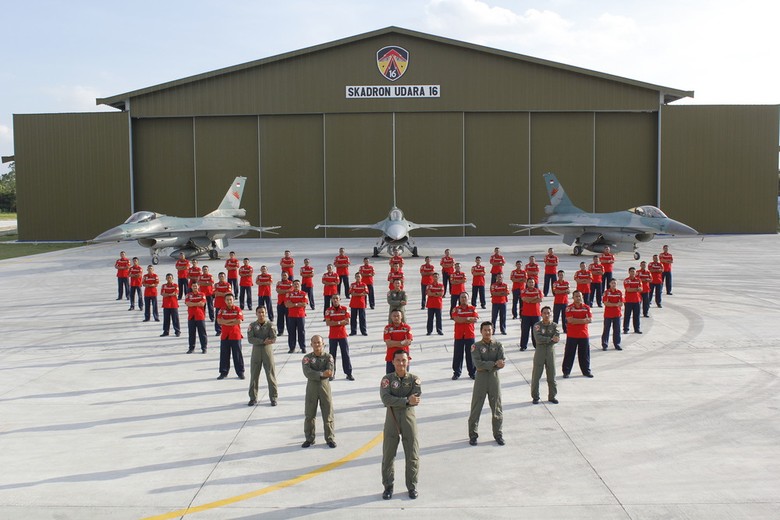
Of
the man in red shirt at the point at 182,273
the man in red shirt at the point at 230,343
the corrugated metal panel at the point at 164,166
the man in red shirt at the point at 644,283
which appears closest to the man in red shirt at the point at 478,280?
the man in red shirt at the point at 644,283

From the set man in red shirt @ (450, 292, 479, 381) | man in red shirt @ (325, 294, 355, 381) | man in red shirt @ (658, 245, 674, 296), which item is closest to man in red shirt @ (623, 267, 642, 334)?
man in red shirt @ (450, 292, 479, 381)

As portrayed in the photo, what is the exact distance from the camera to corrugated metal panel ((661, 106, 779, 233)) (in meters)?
46.9

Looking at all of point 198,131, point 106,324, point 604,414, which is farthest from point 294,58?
point 604,414

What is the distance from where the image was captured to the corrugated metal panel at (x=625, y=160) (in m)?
47.5

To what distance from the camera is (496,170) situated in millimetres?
47531

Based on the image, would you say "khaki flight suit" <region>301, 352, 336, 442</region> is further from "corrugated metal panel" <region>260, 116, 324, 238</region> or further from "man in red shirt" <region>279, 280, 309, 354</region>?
"corrugated metal panel" <region>260, 116, 324, 238</region>

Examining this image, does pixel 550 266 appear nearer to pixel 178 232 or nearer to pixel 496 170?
pixel 178 232

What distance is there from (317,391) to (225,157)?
40894 millimetres

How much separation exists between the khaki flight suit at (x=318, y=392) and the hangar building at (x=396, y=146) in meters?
38.9

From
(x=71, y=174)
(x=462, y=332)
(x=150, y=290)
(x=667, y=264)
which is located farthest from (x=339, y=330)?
(x=71, y=174)

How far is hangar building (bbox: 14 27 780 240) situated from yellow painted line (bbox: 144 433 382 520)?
39.4 metres

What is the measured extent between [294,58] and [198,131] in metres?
8.28

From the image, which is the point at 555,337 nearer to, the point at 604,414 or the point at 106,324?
the point at 604,414

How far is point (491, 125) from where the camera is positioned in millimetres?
47094
